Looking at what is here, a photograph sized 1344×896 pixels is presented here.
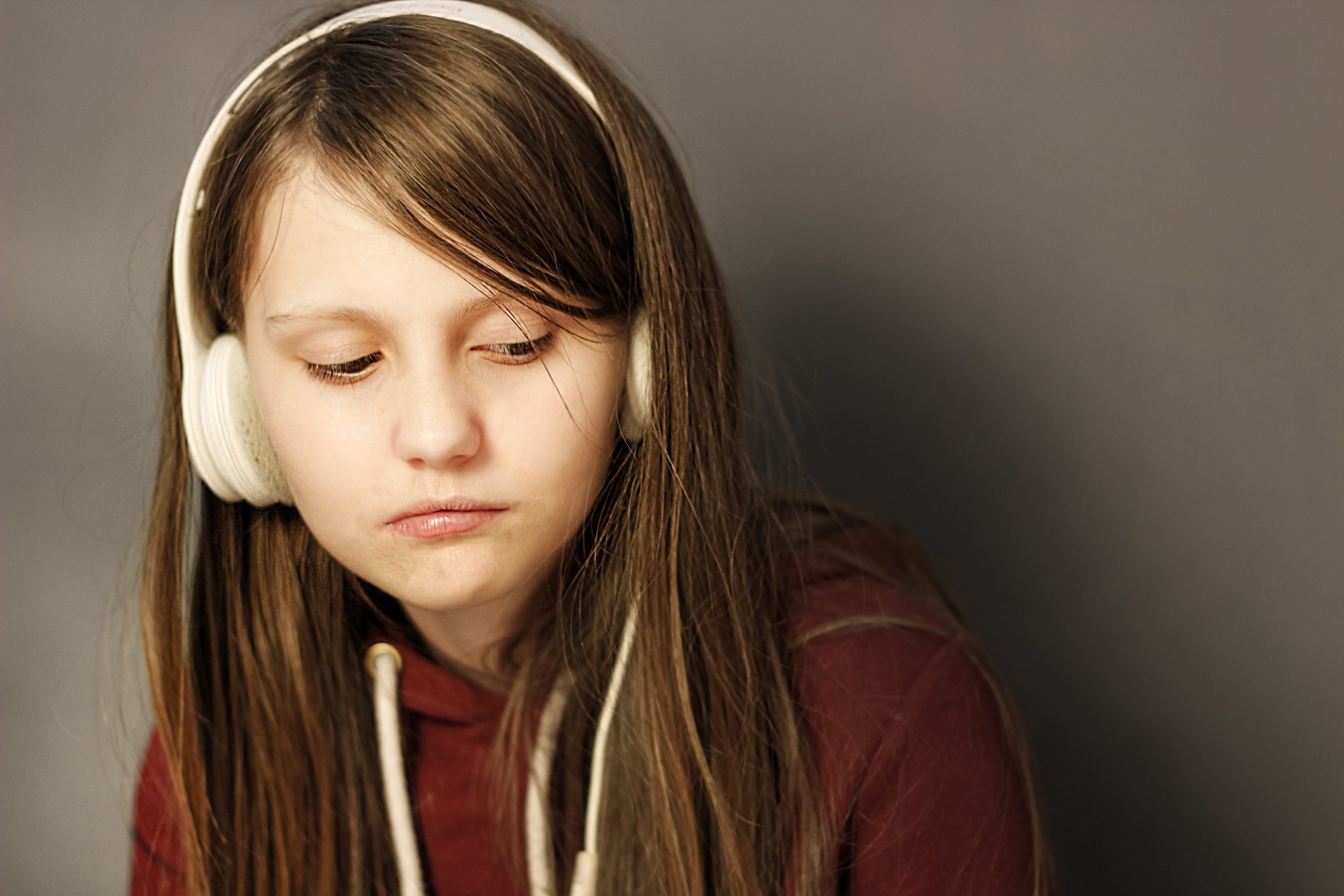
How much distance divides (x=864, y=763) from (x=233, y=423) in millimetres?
516

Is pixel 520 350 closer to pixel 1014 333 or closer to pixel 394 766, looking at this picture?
pixel 394 766

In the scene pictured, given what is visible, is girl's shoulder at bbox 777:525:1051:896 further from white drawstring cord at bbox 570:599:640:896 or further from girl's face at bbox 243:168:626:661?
girl's face at bbox 243:168:626:661

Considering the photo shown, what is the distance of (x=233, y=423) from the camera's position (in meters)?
0.84

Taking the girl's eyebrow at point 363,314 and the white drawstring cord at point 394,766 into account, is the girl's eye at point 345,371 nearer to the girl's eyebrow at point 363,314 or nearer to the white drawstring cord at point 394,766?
the girl's eyebrow at point 363,314

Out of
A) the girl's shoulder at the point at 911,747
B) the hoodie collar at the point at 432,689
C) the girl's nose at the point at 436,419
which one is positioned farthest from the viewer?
the hoodie collar at the point at 432,689

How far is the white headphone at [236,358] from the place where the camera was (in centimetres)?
84

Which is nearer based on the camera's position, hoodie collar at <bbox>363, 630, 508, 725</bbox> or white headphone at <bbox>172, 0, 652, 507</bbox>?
white headphone at <bbox>172, 0, 652, 507</bbox>

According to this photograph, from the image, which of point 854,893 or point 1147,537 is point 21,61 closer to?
point 854,893

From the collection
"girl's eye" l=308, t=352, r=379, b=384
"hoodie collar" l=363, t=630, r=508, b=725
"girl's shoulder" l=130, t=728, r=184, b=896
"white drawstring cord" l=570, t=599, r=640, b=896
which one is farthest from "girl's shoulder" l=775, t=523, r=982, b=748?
"girl's shoulder" l=130, t=728, r=184, b=896

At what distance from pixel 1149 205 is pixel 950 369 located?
9.9 inches

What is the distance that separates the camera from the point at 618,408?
0.84 metres

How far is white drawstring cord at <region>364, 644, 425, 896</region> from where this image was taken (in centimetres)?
97

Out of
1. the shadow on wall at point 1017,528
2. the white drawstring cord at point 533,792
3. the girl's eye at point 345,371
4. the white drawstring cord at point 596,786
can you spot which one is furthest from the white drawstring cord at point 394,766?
the shadow on wall at point 1017,528

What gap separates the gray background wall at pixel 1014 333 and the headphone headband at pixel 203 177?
34cm
